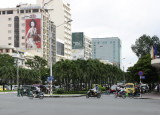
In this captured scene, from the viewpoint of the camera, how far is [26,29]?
5340 inches

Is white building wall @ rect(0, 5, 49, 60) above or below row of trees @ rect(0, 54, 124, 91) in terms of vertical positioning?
above

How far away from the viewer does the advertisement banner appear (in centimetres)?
13462

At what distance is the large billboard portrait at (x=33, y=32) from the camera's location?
134625 millimetres

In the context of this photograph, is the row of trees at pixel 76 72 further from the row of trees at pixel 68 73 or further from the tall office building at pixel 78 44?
the tall office building at pixel 78 44

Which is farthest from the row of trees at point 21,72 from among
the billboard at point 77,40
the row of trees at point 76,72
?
the billboard at point 77,40

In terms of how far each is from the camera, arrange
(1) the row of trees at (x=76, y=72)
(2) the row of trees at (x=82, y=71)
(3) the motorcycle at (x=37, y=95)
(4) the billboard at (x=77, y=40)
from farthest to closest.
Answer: (4) the billboard at (x=77, y=40)
(2) the row of trees at (x=82, y=71)
(1) the row of trees at (x=76, y=72)
(3) the motorcycle at (x=37, y=95)

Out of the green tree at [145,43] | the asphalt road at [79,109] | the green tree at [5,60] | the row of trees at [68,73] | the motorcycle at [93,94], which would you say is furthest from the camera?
the green tree at [5,60]

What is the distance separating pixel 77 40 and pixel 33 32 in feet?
167

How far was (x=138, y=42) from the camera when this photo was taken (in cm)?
9425

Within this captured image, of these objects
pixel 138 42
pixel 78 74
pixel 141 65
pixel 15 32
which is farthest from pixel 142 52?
pixel 15 32

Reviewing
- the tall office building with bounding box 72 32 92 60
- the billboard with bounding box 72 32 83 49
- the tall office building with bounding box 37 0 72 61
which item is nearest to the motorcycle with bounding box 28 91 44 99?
the tall office building with bounding box 37 0 72 61

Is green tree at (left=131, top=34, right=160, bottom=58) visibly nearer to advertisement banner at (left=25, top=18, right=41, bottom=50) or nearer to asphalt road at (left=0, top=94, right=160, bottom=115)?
advertisement banner at (left=25, top=18, right=41, bottom=50)

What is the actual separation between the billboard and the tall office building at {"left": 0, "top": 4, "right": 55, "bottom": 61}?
4027 centimetres

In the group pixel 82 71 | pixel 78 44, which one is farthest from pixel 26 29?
pixel 82 71
